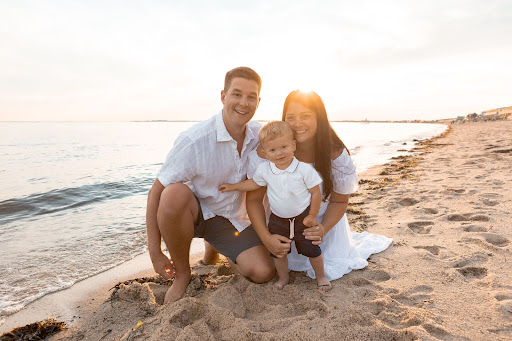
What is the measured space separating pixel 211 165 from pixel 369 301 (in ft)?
5.89

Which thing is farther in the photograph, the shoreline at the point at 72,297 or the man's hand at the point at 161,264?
the man's hand at the point at 161,264

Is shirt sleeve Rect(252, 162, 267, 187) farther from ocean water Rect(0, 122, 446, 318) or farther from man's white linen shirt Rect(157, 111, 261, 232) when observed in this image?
ocean water Rect(0, 122, 446, 318)

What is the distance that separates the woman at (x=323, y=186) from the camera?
9.56ft

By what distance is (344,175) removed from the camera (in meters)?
3.00

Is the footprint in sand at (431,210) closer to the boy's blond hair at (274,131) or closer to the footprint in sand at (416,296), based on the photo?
the footprint in sand at (416,296)

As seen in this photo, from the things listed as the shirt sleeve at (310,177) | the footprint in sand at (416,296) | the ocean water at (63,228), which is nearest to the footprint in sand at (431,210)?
the footprint in sand at (416,296)

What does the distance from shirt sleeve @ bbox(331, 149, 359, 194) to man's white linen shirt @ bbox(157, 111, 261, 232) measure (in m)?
0.86

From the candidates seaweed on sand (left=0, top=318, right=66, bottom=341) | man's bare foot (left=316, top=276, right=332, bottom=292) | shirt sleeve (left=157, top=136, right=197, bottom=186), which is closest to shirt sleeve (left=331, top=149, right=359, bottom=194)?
man's bare foot (left=316, top=276, right=332, bottom=292)

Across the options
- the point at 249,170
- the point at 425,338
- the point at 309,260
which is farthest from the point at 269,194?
the point at 425,338

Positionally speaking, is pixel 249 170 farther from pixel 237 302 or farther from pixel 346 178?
pixel 237 302

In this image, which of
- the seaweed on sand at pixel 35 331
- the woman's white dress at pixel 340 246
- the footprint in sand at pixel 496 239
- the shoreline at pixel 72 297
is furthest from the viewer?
the footprint in sand at pixel 496 239

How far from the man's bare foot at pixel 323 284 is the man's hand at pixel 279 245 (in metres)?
0.38

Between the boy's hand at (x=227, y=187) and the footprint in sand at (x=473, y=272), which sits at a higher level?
the boy's hand at (x=227, y=187)

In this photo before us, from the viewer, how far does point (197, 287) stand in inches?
112
